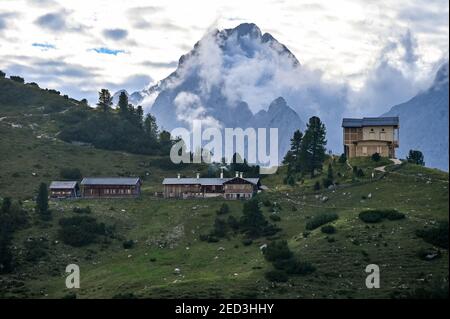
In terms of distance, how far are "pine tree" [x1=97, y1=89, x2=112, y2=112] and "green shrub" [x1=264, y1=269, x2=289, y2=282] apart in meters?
126

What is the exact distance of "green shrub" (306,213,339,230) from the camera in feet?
315

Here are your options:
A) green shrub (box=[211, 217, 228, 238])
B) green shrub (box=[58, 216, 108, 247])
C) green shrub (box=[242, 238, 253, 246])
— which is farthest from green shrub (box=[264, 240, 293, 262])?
green shrub (box=[58, 216, 108, 247])

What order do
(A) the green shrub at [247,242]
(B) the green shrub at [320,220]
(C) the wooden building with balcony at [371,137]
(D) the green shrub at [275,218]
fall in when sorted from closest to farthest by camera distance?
(B) the green shrub at [320,220] < (A) the green shrub at [247,242] < (D) the green shrub at [275,218] < (C) the wooden building with balcony at [371,137]

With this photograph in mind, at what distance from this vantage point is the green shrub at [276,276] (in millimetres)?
75812

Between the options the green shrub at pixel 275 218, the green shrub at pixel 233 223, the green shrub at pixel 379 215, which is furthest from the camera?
the green shrub at pixel 275 218

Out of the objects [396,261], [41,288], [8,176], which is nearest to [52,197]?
[8,176]

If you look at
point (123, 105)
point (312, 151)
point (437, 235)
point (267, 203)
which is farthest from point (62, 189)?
point (437, 235)

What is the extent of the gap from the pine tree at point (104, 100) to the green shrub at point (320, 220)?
358 feet

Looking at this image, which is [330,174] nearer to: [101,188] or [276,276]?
[101,188]

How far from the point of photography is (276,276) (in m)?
76.4

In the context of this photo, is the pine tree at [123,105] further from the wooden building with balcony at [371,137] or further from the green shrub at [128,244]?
the green shrub at [128,244]

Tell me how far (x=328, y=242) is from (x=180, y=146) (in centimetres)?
9348

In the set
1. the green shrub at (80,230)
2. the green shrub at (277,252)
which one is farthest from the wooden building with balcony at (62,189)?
the green shrub at (277,252)
